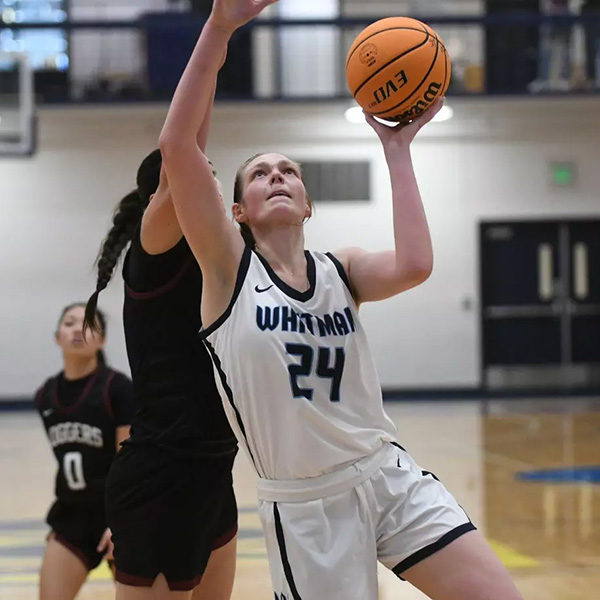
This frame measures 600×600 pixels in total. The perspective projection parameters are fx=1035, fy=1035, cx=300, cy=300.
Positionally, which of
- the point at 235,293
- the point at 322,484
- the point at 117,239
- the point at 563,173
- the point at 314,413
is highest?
the point at 563,173

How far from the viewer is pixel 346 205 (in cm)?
1504

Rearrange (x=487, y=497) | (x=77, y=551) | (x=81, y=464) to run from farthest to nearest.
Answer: (x=487, y=497)
(x=81, y=464)
(x=77, y=551)

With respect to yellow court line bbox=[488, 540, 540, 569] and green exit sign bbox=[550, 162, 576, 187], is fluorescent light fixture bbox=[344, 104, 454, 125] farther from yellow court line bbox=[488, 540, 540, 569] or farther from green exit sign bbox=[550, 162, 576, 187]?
yellow court line bbox=[488, 540, 540, 569]

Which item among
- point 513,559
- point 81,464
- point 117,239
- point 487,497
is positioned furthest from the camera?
point 487,497

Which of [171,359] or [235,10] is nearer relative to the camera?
[235,10]

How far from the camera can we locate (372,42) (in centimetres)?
288

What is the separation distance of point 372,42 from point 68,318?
2.25 metres

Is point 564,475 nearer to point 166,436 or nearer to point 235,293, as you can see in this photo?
point 166,436

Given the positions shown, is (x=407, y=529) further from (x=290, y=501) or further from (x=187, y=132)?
(x=187, y=132)

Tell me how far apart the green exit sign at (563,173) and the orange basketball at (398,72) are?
12818 millimetres

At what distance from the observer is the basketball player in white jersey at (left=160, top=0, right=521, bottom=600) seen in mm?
2455

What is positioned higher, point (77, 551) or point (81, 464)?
point (81, 464)

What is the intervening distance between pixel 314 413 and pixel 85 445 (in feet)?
6.41

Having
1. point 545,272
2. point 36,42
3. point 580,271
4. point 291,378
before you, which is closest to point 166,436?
point 291,378
